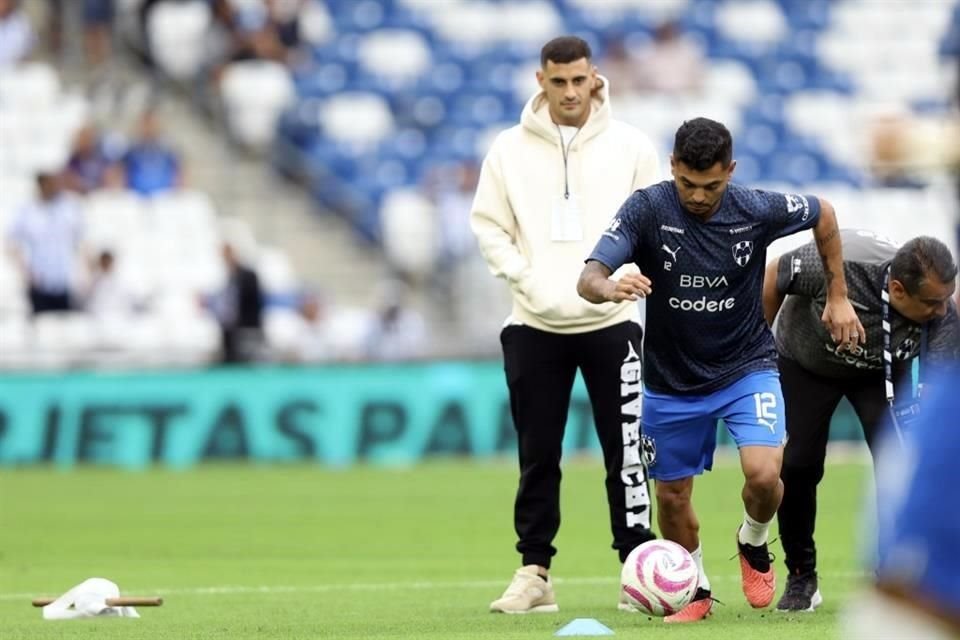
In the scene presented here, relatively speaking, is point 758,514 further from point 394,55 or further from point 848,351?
point 394,55

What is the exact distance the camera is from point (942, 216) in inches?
982

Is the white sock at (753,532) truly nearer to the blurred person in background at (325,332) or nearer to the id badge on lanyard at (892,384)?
the id badge on lanyard at (892,384)

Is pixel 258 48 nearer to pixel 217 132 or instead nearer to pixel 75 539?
pixel 217 132

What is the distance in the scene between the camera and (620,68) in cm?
2741

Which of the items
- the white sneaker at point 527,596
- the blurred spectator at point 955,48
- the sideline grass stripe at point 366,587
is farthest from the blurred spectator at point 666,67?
the white sneaker at point 527,596

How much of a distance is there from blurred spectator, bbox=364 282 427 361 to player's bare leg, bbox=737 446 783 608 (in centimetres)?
1287

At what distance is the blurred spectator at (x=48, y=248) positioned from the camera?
859 inches

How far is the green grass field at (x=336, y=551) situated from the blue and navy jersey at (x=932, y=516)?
4124 millimetres

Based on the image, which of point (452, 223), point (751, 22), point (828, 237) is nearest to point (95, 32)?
point (452, 223)

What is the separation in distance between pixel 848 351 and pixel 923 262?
66cm

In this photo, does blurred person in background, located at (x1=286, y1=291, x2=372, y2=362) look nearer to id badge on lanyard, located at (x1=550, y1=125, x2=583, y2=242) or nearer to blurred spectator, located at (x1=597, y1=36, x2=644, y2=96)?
blurred spectator, located at (x1=597, y1=36, x2=644, y2=96)

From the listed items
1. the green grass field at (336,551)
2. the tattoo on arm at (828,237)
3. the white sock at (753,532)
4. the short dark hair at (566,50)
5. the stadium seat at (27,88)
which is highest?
the stadium seat at (27,88)

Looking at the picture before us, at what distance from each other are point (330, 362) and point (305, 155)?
15.9 feet

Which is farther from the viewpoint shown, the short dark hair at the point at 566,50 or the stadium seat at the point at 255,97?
the stadium seat at the point at 255,97
